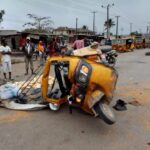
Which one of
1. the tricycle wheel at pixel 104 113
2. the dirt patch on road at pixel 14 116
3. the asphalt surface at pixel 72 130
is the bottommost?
the dirt patch on road at pixel 14 116

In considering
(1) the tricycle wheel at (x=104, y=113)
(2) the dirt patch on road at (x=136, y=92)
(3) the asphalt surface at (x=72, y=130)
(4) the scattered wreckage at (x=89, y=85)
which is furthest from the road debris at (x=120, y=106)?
(1) the tricycle wheel at (x=104, y=113)

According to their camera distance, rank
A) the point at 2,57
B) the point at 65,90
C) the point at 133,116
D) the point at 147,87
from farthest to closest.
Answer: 1. the point at 2,57
2. the point at 147,87
3. the point at 65,90
4. the point at 133,116

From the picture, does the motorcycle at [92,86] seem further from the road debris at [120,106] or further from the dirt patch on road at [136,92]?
the dirt patch on road at [136,92]

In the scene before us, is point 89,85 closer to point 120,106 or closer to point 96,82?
point 96,82

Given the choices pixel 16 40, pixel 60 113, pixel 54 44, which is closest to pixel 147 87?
pixel 60 113

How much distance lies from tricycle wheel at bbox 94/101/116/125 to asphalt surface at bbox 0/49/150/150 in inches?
10.9

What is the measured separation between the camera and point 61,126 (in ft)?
18.6

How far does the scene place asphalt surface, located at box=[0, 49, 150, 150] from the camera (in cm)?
471

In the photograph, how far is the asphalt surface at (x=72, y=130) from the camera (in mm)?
4711

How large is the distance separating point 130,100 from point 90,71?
107 inches

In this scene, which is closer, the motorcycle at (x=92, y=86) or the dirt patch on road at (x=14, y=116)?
the motorcycle at (x=92, y=86)

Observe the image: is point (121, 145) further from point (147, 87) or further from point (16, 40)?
point (16, 40)

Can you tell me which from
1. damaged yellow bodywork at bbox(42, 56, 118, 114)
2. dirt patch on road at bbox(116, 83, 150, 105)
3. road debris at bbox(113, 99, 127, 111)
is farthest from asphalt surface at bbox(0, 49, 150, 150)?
dirt patch on road at bbox(116, 83, 150, 105)

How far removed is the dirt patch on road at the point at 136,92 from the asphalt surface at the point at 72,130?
0.69 m
